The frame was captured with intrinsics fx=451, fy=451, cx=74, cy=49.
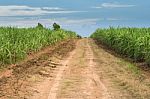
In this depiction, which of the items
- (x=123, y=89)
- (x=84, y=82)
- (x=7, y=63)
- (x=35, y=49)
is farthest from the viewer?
(x=35, y=49)

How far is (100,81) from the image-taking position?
15.5m

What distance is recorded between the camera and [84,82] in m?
15.2

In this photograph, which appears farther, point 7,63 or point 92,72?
point 7,63

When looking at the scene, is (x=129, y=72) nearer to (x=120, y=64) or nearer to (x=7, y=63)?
(x=120, y=64)

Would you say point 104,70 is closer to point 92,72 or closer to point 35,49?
point 92,72

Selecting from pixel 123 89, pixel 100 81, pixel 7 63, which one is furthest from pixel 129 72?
pixel 7 63

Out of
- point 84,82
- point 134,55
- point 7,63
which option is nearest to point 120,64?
point 134,55

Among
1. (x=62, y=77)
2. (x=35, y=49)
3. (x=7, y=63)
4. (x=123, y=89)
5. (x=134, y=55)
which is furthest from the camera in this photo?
(x=35, y=49)

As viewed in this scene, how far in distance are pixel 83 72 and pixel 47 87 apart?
4.45 metres

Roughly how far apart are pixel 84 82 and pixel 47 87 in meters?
1.66

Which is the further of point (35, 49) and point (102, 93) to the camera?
point (35, 49)

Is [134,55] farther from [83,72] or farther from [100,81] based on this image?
[100,81]

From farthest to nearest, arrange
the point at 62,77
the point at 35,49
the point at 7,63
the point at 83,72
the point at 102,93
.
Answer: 1. the point at 35,49
2. the point at 7,63
3. the point at 83,72
4. the point at 62,77
5. the point at 102,93

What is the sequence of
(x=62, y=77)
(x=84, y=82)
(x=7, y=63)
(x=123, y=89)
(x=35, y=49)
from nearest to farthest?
(x=123, y=89) < (x=84, y=82) < (x=62, y=77) < (x=7, y=63) < (x=35, y=49)
